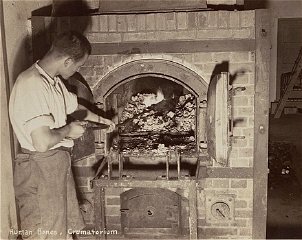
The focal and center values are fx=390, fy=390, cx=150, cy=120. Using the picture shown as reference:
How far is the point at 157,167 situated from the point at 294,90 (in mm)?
4263

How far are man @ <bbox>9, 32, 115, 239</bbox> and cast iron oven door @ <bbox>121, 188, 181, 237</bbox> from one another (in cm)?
97

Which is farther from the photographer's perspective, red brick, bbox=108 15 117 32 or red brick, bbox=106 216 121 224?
red brick, bbox=106 216 121 224

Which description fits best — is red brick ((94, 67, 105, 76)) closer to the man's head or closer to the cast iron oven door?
the man's head

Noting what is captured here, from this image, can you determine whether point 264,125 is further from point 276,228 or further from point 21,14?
point 21,14

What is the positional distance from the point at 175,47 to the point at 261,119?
880 mm

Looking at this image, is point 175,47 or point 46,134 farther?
point 175,47

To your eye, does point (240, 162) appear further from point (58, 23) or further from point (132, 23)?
point (58, 23)

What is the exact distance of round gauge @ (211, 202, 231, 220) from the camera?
330 cm

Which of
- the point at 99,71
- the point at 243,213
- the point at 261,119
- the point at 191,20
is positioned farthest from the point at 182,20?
the point at 243,213

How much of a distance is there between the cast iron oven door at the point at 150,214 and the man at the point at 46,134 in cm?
97

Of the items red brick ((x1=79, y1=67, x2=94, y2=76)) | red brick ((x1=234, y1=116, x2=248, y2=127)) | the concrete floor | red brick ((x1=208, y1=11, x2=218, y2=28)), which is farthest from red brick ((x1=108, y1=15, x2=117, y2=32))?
the concrete floor

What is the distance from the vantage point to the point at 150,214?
11.5ft

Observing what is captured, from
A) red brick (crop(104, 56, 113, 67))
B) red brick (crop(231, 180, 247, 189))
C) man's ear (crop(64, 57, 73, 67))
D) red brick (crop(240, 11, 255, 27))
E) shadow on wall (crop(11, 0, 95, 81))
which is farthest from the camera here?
red brick (crop(231, 180, 247, 189))

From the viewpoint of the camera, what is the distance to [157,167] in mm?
3375
